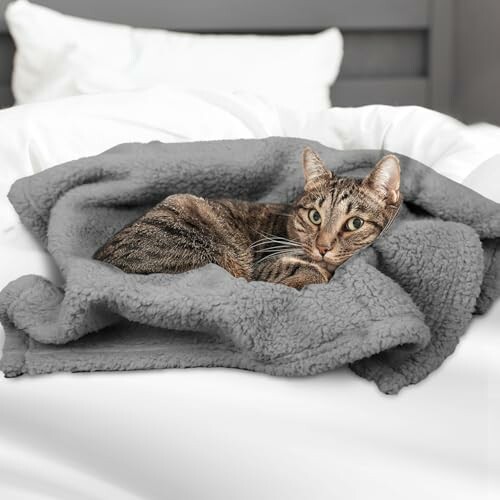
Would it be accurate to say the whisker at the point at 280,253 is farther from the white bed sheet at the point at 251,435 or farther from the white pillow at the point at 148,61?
the white pillow at the point at 148,61

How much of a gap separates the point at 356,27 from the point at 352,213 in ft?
5.07

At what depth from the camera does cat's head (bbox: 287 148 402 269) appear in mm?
914

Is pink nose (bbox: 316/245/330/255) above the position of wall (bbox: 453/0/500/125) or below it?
above

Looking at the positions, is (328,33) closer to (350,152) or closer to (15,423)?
(350,152)

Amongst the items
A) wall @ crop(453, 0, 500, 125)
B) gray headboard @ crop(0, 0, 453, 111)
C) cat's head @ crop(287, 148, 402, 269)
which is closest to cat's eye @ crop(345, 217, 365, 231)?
cat's head @ crop(287, 148, 402, 269)

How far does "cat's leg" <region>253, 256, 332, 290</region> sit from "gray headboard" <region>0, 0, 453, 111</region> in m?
1.41

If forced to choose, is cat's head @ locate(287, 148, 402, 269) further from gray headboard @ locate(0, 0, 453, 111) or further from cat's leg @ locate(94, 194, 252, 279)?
gray headboard @ locate(0, 0, 453, 111)

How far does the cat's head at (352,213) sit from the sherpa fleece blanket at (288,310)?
0.03 metres

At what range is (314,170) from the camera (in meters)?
1.00

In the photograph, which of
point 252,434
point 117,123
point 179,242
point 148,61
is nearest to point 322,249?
point 179,242

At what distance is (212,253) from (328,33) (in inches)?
54.9

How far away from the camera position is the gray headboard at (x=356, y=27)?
215 centimetres

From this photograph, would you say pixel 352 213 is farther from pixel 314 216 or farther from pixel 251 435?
pixel 251 435

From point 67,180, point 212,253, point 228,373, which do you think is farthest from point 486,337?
point 67,180
